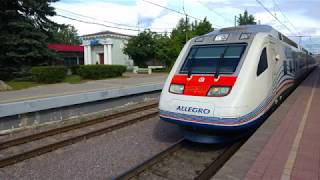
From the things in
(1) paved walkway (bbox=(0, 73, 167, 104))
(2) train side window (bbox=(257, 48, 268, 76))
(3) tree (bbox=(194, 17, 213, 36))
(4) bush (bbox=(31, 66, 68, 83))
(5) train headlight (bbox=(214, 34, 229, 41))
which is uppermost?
(3) tree (bbox=(194, 17, 213, 36))

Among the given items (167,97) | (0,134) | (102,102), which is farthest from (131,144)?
(102,102)

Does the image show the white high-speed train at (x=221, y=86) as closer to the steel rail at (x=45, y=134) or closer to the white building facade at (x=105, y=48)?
the steel rail at (x=45, y=134)

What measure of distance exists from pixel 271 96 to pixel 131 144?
11.8 ft

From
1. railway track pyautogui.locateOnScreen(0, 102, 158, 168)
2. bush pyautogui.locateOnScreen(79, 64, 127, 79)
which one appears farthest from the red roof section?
railway track pyautogui.locateOnScreen(0, 102, 158, 168)

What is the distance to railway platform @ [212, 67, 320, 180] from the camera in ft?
13.3

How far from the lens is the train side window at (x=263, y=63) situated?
6.40 metres

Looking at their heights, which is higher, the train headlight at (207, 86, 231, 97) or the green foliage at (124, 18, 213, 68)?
the green foliage at (124, 18, 213, 68)

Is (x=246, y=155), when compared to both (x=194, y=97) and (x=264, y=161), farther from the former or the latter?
(x=194, y=97)

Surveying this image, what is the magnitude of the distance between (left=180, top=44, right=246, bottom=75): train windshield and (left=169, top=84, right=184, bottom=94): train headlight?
480 mm

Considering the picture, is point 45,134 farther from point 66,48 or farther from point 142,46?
point 66,48

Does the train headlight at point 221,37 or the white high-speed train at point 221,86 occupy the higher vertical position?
the train headlight at point 221,37

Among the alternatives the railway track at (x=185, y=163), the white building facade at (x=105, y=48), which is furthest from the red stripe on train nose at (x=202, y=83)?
the white building facade at (x=105, y=48)

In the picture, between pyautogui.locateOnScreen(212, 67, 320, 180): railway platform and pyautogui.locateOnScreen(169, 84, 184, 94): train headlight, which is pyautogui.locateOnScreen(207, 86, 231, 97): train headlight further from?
pyautogui.locateOnScreen(212, 67, 320, 180): railway platform

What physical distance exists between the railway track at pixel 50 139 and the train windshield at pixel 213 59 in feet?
10.7
